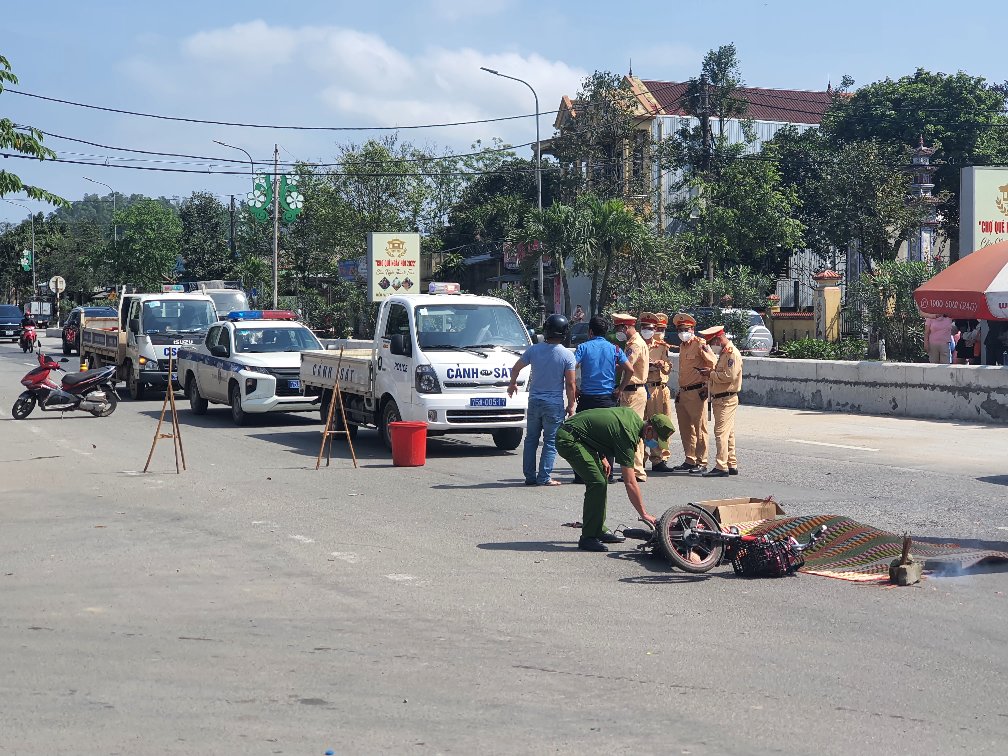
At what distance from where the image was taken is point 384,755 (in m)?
4.87

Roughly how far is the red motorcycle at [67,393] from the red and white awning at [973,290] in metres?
15.0

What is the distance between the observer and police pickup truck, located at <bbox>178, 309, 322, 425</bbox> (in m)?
19.6

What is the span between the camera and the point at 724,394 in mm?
13500

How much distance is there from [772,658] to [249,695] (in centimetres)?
265

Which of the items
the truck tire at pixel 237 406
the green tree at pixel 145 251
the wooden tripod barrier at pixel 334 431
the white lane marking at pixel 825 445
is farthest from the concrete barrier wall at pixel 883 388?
the green tree at pixel 145 251

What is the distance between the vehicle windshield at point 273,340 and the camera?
20.6m

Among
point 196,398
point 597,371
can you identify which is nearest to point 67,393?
point 196,398

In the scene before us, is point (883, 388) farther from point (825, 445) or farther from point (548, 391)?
point (548, 391)

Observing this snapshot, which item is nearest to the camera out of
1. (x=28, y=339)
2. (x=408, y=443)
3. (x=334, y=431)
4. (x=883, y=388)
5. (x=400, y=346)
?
(x=408, y=443)

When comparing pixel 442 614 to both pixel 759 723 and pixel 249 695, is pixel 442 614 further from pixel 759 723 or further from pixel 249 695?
pixel 759 723

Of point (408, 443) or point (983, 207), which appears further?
point (983, 207)

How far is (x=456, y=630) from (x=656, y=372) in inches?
302

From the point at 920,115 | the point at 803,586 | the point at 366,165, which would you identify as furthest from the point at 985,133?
the point at 803,586

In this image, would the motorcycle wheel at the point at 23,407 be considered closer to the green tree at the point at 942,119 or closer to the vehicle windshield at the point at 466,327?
the vehicle windshield at the point at 466,327
